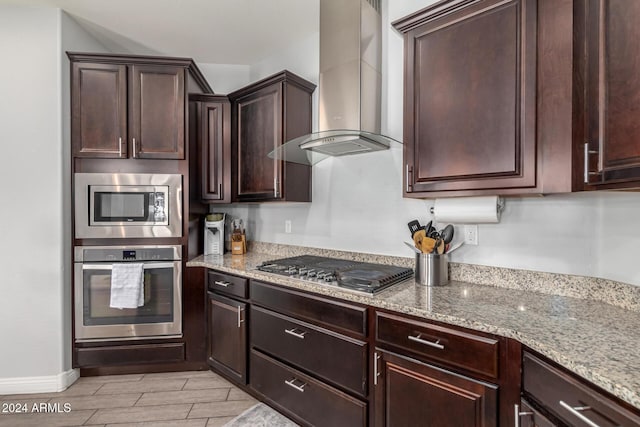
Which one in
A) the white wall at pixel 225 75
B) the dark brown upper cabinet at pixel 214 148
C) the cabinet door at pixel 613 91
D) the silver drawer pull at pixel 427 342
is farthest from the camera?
the white wall at pixel 225 75

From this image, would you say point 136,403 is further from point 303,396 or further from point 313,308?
point 313,308

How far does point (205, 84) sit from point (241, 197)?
3.84 feet

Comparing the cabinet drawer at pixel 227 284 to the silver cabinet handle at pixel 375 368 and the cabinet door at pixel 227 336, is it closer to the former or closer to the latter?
the cabinet door at pixel 227 336

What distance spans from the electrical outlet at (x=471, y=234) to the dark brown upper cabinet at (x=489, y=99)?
0.38 meters

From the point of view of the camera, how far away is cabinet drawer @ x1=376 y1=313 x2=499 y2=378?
1.16 metres

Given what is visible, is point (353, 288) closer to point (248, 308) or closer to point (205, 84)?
point (248, 308)

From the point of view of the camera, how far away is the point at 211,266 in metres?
2.40

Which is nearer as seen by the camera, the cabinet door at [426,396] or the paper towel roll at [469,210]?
the cabinet door at [426,396]

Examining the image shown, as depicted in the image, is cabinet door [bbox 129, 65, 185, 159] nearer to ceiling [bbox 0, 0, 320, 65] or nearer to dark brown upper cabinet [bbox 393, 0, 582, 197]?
ceiling [bbox 0, 0, 320, 65]

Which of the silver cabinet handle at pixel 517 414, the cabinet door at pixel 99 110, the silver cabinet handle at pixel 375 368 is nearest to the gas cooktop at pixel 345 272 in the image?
the silver cabinet handle at pixel 375 368

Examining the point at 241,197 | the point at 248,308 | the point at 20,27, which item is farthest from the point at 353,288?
the point at 20,27

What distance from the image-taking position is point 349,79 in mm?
1933

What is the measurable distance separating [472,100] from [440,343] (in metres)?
1.09

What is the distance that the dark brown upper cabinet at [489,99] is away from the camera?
1236mm
